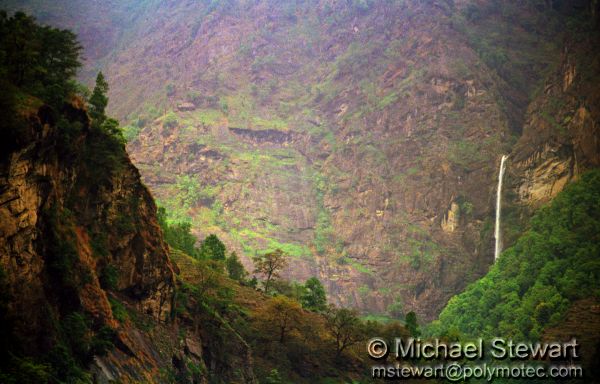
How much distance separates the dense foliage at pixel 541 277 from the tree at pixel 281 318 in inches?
2036

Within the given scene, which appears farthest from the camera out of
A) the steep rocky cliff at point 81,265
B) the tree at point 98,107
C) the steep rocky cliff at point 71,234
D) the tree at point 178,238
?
the tree at point 178,238

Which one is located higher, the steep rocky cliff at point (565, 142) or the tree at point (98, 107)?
the steep rocky cliff at point (565, 142)

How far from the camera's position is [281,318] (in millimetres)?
76812

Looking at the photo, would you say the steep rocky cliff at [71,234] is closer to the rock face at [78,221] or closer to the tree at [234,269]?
the rock face at [78,221]

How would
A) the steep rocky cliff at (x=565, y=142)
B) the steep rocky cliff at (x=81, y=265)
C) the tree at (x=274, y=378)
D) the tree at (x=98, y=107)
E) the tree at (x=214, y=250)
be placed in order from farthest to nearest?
the steep rocky cliff at (x=565, y=142), the tree at (x=214, y=250), the tree at (x=274, y=378), the tree at (x=98, y=107), the steep rocky cliff at (x=81, y=265)

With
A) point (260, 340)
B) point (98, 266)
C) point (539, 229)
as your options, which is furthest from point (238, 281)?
point (539, 229)

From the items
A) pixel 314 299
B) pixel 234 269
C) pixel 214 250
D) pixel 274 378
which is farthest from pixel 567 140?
pixel 274 378

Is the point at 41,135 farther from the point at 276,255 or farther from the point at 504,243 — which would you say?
the point at 504,243

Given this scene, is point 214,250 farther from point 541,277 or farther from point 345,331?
point 541,277

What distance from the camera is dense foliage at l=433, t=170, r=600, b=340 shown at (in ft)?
419

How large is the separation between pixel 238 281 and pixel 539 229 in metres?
93.7

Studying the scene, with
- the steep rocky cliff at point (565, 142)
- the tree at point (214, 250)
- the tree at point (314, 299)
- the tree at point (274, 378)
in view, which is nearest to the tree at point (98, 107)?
→ the tree at point (274, 378)

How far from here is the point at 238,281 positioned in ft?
335

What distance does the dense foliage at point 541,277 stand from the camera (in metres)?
128
